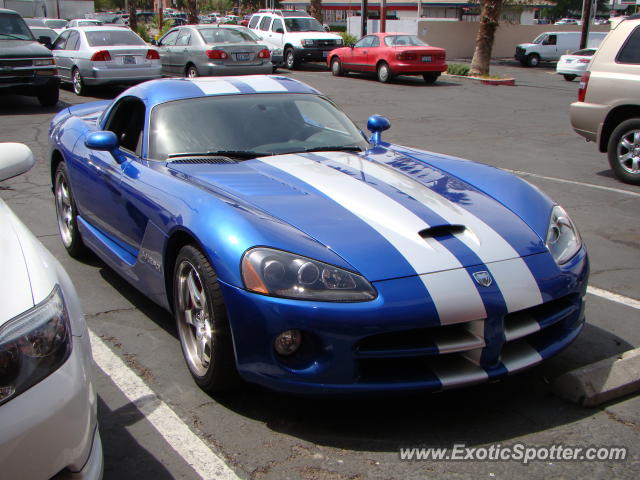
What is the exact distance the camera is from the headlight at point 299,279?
3.04 metres

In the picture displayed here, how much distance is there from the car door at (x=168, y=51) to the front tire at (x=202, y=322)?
1683 cm

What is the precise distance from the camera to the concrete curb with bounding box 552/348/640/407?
340 centimetres

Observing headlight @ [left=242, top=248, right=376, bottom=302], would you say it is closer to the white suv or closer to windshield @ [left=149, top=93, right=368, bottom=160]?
windshield @ [left=149, top=93, right=368, bottom=160]

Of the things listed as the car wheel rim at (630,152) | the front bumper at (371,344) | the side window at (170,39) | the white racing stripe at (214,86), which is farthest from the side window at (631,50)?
the side window at (170,39)

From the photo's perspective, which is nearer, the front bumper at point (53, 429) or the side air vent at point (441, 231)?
the front bumper at point (53, 429)

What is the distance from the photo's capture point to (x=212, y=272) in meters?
3.30

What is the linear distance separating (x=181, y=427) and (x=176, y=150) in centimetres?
184

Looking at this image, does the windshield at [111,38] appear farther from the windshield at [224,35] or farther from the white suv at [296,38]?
the white suv at [296,38]

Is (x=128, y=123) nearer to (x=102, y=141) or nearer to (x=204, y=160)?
(x=102, y=141)

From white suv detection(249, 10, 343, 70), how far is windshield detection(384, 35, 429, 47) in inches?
176

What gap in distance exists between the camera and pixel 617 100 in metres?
8.62

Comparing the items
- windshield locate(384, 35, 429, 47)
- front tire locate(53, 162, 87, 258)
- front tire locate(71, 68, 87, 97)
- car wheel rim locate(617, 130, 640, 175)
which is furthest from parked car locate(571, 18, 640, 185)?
windshield locate(384, 35, 429, 47)

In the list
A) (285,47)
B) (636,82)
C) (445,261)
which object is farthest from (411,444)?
(285,47)

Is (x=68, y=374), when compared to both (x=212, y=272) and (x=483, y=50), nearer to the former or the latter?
(x=212, y=272)
